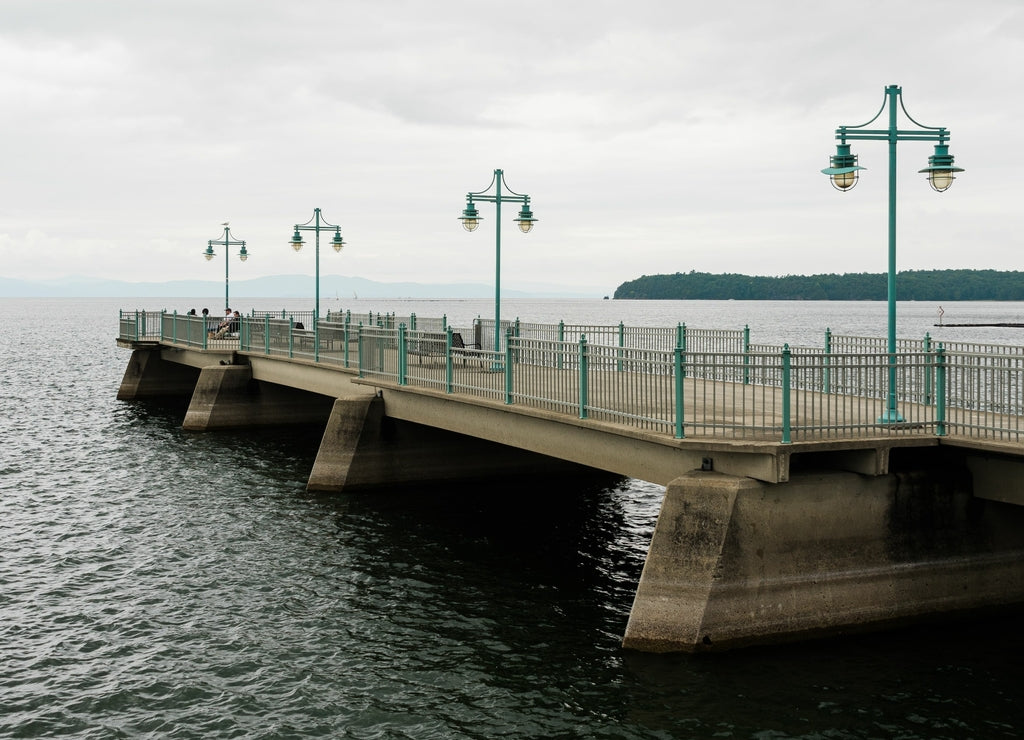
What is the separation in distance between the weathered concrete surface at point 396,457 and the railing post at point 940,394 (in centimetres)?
1198

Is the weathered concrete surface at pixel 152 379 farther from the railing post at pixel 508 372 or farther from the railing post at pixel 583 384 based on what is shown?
the railing post at pixel 583 384

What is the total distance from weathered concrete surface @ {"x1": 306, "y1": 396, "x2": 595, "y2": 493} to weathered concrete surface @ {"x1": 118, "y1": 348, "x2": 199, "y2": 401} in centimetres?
2307

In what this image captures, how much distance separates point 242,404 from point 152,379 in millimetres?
12418

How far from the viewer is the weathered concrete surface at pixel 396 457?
22.8 meters

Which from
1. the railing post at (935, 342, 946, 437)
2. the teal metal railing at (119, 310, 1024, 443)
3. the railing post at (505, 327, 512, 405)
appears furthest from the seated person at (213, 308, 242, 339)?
the railing post at (935, 342, 946, 437)

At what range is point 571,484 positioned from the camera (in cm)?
2392

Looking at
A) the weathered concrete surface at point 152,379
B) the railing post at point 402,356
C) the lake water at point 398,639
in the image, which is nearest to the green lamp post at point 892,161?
the lake water at point 398,639

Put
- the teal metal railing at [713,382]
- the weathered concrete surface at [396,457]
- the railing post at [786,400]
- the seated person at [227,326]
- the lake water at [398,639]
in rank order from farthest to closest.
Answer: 1. the seated person at [227,326]
2. the weathered concrete surface at [396,457]
3. the teal metal railing at [713,382]
4. the railing post at [786,400]
5. the lake water at [398,639]

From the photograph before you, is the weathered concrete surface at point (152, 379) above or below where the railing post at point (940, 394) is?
below

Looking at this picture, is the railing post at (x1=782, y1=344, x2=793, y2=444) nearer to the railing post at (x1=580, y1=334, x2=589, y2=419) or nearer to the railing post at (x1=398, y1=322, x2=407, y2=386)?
the railing post at (x1=580, y1=334, x2=589, y2=419)

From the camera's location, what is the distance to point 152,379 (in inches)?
1747

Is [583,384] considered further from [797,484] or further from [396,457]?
[396,457]

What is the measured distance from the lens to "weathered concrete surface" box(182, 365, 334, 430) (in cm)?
3353

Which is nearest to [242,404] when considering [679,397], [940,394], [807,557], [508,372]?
[508,372]
